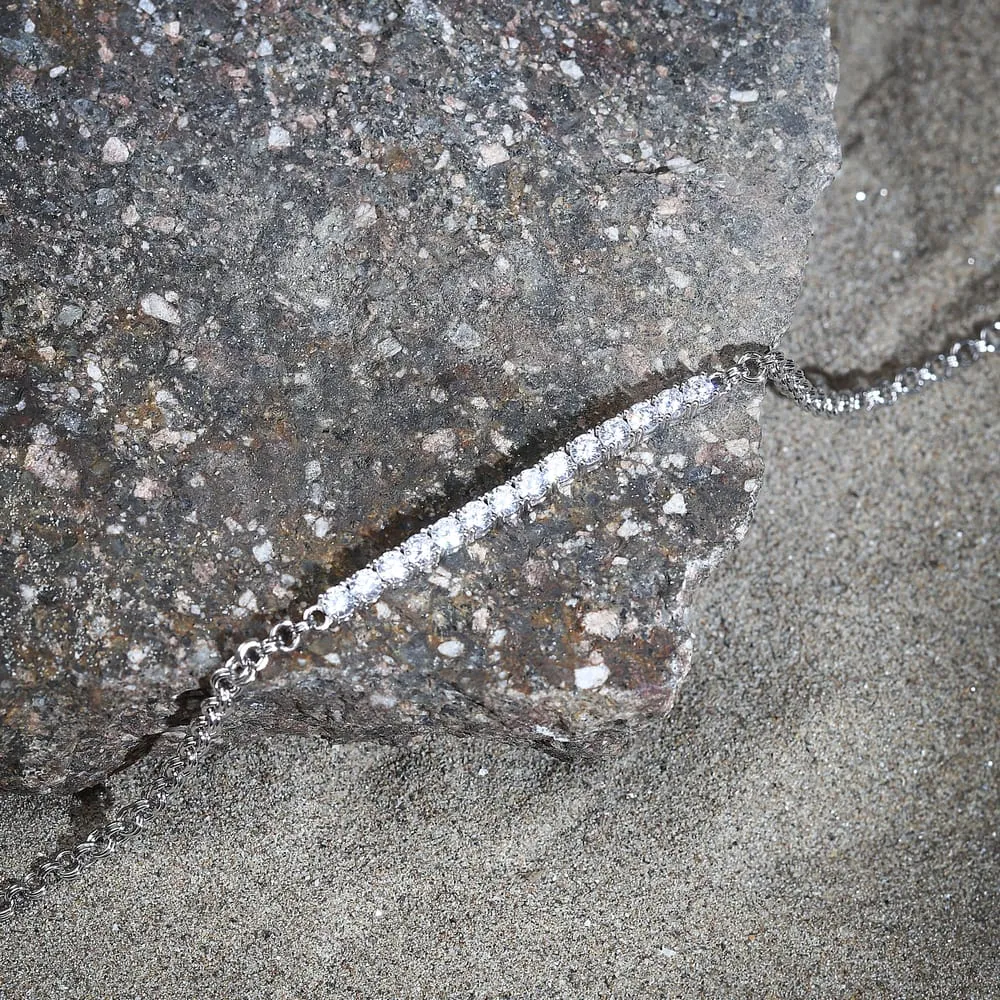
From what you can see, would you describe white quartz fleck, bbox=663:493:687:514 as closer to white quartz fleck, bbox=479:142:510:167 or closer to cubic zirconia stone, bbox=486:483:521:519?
cubic zirconia stone, bbox=486:483:521:519

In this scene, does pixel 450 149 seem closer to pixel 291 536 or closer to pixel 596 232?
pixel 596 232

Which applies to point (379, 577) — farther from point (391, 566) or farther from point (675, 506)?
point (675, 506)

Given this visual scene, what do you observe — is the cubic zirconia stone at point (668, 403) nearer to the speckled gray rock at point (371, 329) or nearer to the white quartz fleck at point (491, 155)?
the speckled gray rock at point (371, 329)

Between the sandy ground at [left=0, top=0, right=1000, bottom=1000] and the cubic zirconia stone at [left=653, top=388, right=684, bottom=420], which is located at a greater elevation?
the cubic zirconia stone at [left=653, top=388, right=684, bottom=420]

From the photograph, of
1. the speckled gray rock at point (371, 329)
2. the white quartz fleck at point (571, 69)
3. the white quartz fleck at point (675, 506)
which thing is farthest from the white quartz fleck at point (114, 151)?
the white quartz fleck at point (675, 506)

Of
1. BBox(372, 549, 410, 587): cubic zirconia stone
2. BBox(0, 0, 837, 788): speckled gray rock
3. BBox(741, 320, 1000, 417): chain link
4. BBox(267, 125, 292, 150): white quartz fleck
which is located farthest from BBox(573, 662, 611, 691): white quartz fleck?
BBox(267, 125, 292, 150): white quartz fleck

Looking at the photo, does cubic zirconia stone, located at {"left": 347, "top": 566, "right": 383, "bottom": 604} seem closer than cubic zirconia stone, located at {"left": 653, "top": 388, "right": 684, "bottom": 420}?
Yes
